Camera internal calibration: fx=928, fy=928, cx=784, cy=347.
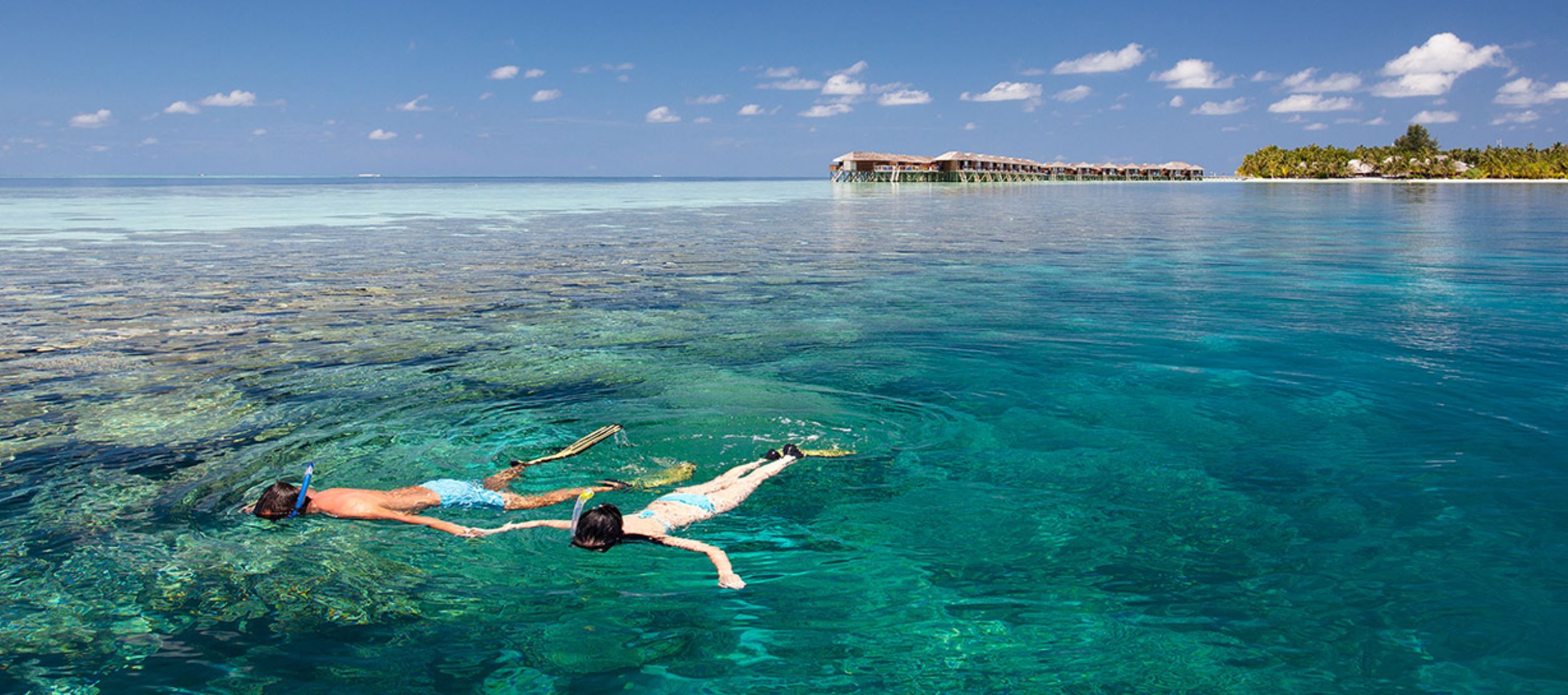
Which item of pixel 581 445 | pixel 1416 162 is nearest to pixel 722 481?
pixel 581 445

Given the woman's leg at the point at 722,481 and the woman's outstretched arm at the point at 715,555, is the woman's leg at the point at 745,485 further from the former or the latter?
the woman's outstretched arm at the point at 715,555

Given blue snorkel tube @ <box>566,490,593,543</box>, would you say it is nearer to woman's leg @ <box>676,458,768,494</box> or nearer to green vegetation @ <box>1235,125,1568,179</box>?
woman's leg @ <box>676,458,768,494</box>

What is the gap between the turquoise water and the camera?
17.6ft

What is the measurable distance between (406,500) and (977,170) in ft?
389

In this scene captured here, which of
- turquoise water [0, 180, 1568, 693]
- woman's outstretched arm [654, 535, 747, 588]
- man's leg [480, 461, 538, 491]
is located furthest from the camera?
man's leg [480, 461, 538, 491]

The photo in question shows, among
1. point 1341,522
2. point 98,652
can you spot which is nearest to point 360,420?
point 98,652

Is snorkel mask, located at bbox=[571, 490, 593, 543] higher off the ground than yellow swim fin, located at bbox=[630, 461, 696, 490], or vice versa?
snorkel mask, located at bbox=[571, 490, 593, 543]

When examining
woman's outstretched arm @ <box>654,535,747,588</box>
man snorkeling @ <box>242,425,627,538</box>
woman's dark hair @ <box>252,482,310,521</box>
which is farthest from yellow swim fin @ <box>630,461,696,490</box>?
woman's dark hair @ <box>252,482,310,521</box>

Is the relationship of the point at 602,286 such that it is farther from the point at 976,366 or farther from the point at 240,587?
the point at 240,587

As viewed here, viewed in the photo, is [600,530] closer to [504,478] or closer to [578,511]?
[578,511]

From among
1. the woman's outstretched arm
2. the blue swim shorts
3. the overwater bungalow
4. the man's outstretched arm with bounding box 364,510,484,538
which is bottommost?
the woman's outstretched arm

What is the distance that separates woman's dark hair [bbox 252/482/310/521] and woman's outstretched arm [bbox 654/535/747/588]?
290cm

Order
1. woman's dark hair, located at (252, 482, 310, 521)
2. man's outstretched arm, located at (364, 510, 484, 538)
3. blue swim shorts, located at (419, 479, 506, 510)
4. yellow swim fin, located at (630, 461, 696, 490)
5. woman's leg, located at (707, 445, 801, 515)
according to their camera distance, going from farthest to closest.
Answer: yellow swim fin, located at (630, 461, 696, 490) < blue swim shorts, located at (419, 479, 506, 510) < woman's leg, located at (707, 445, 801, 515) < woman's dark hair, located at (252, 482, 310, 521) < man's outstretched arm, located at (364, 510, 484, 538)

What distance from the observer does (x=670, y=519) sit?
7012 mm
